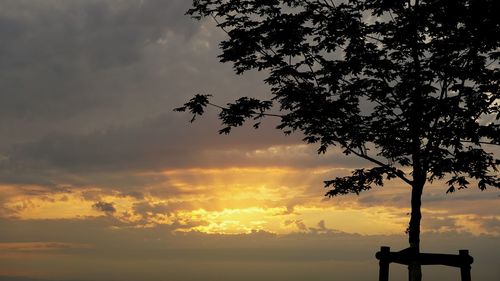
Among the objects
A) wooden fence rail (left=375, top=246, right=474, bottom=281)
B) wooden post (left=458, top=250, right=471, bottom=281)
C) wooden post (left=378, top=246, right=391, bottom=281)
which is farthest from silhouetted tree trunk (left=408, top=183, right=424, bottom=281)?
wooden post (left=458, top=250, right=471, bottom=281)

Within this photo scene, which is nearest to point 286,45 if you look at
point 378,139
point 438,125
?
point 378,139

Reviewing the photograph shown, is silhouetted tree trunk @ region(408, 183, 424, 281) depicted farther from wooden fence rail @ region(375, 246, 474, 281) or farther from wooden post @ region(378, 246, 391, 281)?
wooden post @ region(378, 246, 391, 281)

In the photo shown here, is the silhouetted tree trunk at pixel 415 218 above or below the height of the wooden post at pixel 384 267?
above

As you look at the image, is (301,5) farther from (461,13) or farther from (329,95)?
(461,13)

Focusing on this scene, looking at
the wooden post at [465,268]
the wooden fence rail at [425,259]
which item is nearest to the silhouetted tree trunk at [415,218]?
the wooden fence rail at [425,259]

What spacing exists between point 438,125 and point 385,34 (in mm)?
3633

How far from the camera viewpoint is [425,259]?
17797 mm

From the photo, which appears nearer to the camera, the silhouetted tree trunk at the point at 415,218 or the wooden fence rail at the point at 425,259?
the wooden fence rail at the point at 425,259

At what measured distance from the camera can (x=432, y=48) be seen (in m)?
19.8

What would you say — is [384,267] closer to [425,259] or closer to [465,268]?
[425,259]

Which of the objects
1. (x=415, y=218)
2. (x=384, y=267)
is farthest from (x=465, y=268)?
(x=415, y=218)

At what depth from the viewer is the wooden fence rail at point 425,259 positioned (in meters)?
17.7

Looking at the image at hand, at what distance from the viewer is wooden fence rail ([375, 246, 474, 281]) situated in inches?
696

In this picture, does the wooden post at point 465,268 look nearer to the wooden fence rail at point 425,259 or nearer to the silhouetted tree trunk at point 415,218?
the wooden fence rail at point 425,259
